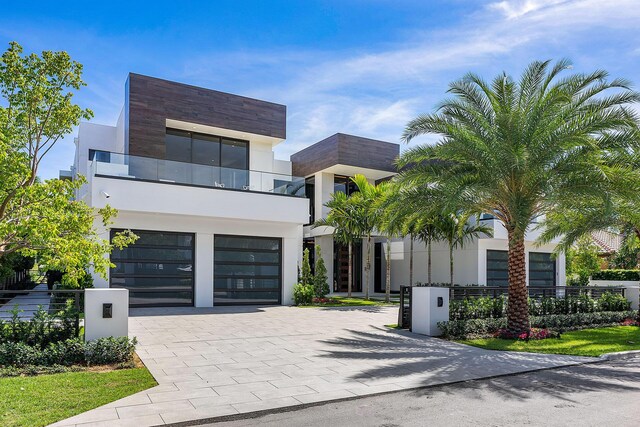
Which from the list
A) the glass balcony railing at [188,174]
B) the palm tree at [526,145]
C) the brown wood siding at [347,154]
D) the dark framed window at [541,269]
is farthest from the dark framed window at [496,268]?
the palm tree at [526,145]

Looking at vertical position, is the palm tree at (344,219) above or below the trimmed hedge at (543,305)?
above

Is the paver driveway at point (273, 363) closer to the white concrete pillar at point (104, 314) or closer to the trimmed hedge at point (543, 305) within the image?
the white concrete pillar at point (104, 314)

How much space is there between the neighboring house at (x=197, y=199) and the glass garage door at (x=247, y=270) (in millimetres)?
38

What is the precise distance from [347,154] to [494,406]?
1953cm

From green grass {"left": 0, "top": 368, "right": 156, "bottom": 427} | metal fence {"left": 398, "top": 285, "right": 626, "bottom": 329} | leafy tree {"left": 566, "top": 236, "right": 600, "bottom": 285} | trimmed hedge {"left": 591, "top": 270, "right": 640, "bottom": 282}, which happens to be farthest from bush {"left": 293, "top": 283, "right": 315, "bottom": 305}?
leafy tree {"left": 566, "top": 236, "right": 600, "bottom": 285}

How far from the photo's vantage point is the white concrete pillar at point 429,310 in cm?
1284

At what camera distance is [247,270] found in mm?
19109

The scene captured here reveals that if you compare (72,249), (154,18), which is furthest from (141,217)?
(72,249)

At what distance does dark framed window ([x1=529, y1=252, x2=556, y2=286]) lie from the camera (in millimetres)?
27875

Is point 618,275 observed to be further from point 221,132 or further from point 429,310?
point 221,132

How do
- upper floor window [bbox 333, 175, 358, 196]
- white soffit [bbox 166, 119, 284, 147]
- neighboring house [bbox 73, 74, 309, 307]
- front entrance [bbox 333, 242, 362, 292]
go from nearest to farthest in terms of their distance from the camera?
neighboring house [bbox 73, 74, 309, 307] → white soffit [bbox 166, 119, 284, 147] → upper floor window [bbox 333, 175, 358, 196] → front entrance [bbox 333, 242, 362, 292]

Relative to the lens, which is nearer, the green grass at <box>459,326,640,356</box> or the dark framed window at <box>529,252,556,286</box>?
the green grass at <box>459,326,640,356</box>

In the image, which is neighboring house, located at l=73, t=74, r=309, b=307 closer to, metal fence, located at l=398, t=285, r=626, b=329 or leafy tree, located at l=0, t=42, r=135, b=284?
metal fence, located at l=398, t=285, r=626, b=329

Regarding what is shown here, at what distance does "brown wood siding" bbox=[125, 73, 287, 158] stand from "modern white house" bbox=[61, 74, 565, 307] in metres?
0.04
